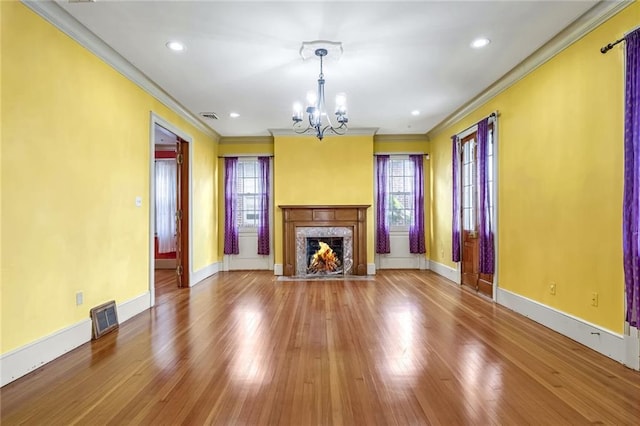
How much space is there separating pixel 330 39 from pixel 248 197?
15.6 feet

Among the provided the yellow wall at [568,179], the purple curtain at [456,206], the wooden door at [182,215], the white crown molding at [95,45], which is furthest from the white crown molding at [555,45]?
the wooden door at [182,215]

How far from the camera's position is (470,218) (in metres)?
5.66

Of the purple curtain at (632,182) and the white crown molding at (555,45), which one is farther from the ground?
the white crown molding at (555,45)

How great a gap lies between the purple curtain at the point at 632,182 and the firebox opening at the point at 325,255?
4.72 m

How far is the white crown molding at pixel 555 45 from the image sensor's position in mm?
2820

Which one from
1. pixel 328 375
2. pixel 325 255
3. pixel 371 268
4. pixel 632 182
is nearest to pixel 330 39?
pixel 632 182

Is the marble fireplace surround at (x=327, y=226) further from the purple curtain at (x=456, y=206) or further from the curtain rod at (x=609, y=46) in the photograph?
the curtain rod at (x=609, y=46)

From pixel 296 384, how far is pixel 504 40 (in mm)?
3601

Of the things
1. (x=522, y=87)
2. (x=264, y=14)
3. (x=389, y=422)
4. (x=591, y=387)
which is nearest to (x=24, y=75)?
(x=264, y=14)

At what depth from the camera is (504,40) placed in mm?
3412

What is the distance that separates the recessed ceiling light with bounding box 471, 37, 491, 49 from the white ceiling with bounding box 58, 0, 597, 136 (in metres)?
0.05

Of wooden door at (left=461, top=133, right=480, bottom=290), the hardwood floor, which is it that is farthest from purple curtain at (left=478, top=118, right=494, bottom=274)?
the hardwood floor

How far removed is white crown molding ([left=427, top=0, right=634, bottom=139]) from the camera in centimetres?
282

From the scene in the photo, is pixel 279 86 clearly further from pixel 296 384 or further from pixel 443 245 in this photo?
pixel 443 245
